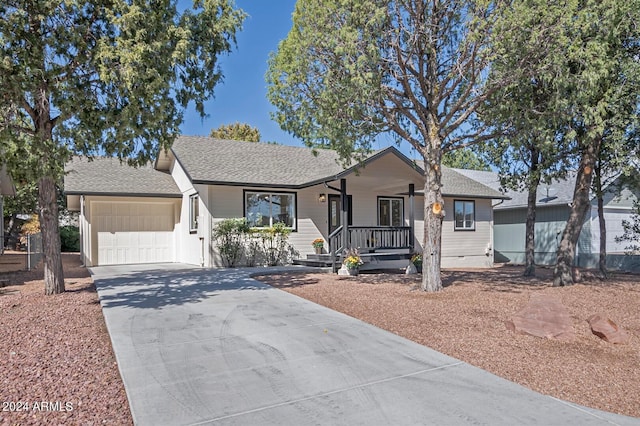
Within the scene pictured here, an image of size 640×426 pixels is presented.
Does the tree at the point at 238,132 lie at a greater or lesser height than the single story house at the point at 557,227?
greater

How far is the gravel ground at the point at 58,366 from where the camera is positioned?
11.7 feet

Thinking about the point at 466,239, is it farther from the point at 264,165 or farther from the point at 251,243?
the point at 251,243

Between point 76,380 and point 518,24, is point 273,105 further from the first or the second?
point 76,380

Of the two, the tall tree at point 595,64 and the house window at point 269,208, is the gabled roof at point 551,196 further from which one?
the house window at point 269,208

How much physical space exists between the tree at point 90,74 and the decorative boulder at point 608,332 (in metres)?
7.52

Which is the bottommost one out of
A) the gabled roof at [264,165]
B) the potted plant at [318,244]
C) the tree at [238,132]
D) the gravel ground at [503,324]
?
the gravel ground at [503,324]

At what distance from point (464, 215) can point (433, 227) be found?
35.1ft

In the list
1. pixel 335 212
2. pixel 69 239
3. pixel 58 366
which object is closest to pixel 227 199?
pixel 335 212

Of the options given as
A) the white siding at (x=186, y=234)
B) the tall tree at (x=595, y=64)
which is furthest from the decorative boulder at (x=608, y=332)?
the white siding at (x=186, y=234)

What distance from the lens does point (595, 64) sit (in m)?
7.89

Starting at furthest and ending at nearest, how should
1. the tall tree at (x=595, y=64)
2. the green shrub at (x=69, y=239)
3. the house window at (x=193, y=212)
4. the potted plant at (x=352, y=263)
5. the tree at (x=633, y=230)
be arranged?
the green shrub at (x=69, y=239)
the tree at (x=633, y=230)
the house window at (x=193, y=212)
the potted plant at (x=352, y=263)
the tall tree at (x=595, y=64)

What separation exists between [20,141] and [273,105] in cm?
522

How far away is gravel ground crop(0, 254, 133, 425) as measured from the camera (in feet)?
11.7

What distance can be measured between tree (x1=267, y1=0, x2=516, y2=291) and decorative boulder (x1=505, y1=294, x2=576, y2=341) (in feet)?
10.6
